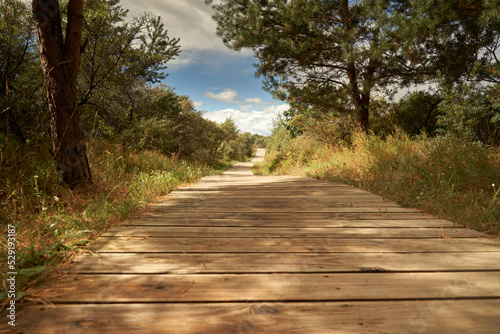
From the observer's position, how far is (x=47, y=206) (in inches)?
77.6

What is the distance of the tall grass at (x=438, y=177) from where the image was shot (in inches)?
77.3

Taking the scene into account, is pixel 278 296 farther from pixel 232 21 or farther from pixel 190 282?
pixel 232 21

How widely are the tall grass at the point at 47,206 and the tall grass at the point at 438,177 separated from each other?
2.72 metres

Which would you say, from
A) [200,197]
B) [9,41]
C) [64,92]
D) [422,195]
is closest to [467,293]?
[422,195]

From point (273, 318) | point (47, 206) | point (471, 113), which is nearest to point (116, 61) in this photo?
point (47, 206)

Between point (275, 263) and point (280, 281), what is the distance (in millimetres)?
164

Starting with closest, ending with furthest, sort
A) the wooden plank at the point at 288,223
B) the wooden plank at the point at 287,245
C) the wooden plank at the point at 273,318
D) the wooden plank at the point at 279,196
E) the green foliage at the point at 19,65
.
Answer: the wooden plank at the point at 273,318
the wooden plank at the point at 287,245
the wooden plank at the point at 288,223
the wooden plank at the point at 279,196
the green foliage at the point at 19,65

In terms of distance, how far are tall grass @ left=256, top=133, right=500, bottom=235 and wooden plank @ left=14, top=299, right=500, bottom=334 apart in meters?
1.27

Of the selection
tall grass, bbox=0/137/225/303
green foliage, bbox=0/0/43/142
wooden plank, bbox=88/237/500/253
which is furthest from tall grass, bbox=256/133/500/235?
green foliage, bbox=0/0/43/142

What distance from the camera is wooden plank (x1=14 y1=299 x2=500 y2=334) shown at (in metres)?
0.77

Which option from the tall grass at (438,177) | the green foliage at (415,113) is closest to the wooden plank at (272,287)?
the tall grass at (438,177)

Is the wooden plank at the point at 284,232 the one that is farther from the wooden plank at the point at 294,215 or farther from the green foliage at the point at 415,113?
the green foliage at the point at 415,113

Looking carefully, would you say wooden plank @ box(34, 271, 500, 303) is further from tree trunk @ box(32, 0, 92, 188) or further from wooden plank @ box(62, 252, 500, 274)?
tree trunk @ box(32, 0, 92, 188)

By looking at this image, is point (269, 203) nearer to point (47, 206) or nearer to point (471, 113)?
point (47, 206)
